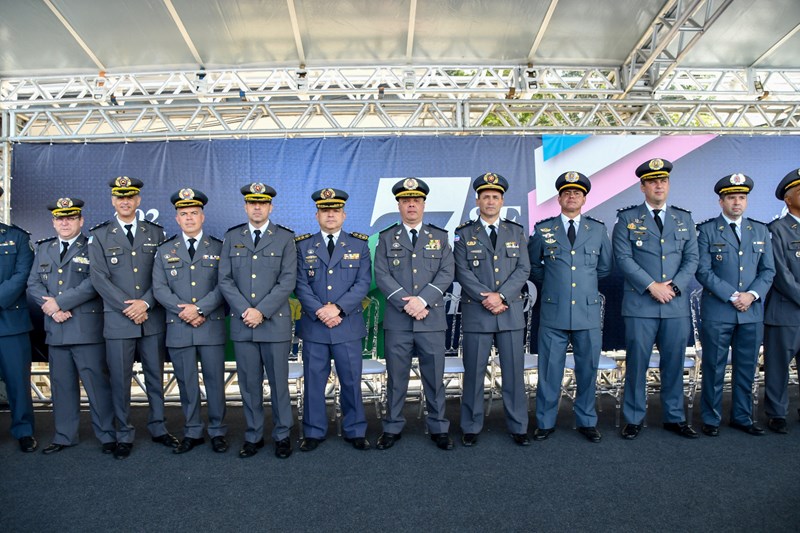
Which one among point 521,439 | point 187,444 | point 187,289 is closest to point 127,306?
point 187,289

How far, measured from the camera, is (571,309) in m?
3.95

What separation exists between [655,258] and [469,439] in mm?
1959

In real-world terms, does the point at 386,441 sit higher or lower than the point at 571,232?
lower

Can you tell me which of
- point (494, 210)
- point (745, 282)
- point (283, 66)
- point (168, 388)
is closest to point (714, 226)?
point (745, 282)

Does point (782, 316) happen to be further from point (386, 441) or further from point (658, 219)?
point (386, 441)

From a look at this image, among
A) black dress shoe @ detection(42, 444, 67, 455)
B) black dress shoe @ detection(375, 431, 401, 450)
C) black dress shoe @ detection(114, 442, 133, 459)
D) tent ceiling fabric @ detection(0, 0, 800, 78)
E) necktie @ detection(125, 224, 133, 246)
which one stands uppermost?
tent ceiling fabric @ detection(0, 0, 800, 78)

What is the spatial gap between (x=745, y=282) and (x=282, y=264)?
352 centimetres

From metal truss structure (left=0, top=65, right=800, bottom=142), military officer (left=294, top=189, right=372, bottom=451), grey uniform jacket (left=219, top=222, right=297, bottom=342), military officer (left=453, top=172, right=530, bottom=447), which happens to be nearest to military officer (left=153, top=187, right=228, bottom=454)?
grey uniform jacket (left=219, top=222, right=297, bottom=342)

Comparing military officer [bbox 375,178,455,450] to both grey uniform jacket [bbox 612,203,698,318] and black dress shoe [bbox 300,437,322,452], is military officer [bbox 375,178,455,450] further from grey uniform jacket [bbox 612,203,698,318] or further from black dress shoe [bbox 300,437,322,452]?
grey uniform jacket [bbox 612,203,698,318]

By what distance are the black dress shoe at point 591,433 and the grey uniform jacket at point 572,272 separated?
0.75 meters

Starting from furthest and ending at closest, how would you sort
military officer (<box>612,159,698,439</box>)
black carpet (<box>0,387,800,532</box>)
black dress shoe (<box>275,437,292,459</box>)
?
military officer (<box>612,159,698,439</box>) < black dress shoe (<box>275,437,292,459</box>) < black carpet (<box>0,387,800,532</box>)

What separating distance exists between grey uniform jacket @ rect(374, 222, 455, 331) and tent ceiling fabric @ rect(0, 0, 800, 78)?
2.29 m

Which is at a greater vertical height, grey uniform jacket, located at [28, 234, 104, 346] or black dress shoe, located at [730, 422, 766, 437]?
grey uniform jacket, located at [28, 234, 104, 346]

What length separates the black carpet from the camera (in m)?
2.71
